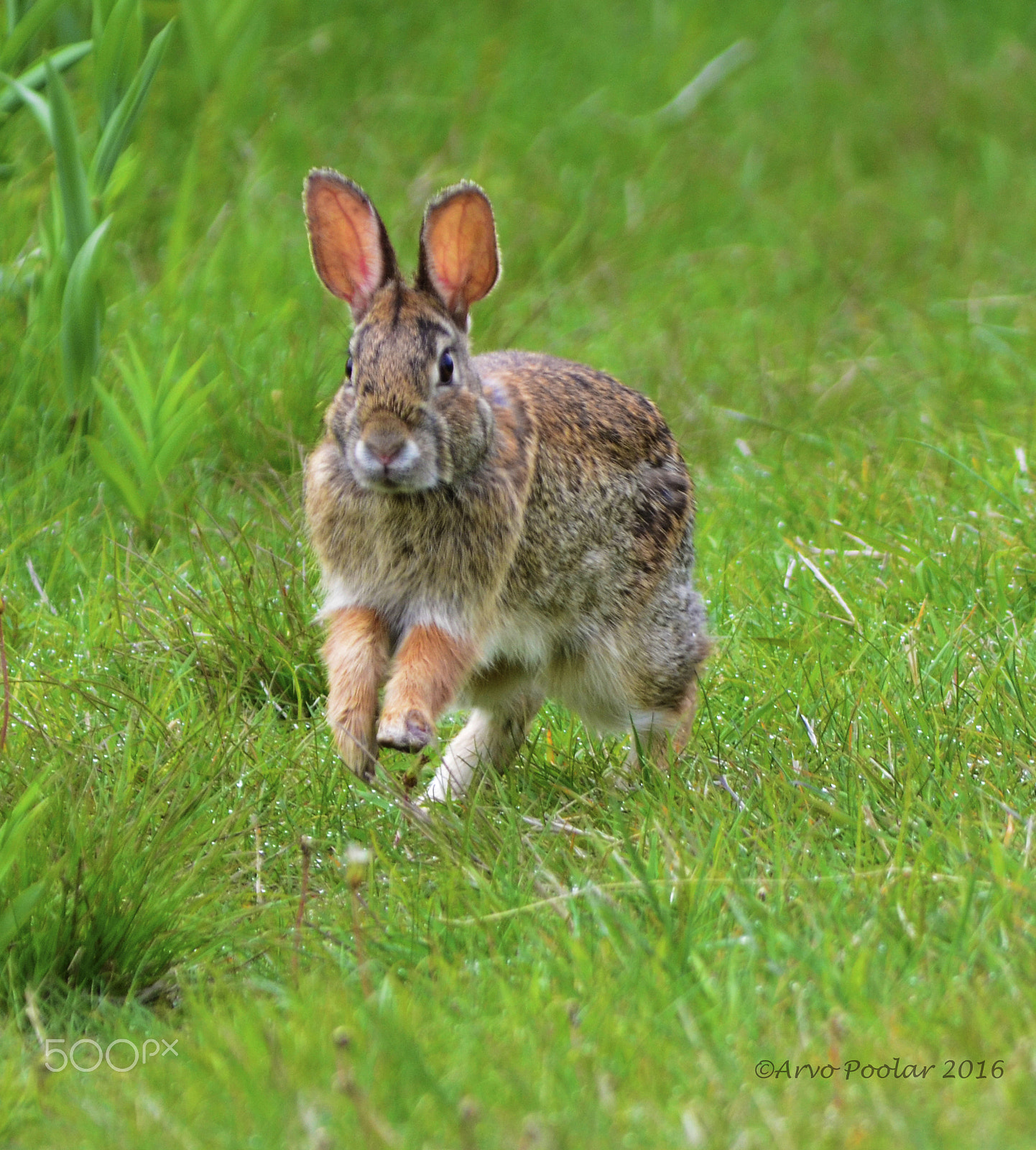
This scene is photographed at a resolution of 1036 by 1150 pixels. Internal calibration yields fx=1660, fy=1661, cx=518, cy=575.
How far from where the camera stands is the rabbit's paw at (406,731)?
346 centimetres

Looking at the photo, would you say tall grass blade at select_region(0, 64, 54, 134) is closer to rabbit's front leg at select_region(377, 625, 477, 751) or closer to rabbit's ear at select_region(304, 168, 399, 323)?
rabbit's ear at select_region(304, 168, 399, 323)

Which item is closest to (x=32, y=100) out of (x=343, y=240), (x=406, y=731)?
(x=343, y=240)

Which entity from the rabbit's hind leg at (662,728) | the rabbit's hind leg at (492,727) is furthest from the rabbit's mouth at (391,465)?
the rabbit's hind leg at (662,728)

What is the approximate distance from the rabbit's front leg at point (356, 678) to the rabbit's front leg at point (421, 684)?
47 mm

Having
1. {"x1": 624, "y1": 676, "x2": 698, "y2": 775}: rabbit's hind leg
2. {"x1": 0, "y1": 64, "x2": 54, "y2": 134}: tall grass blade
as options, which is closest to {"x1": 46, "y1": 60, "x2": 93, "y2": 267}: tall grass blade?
{"x1": 0, "y1": 64, "x2": 54, "y2": 134}: tall grass blade

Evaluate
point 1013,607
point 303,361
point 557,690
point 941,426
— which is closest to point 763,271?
point 941,426

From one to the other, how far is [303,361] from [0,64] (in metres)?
1.31

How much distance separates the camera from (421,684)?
3643 mm

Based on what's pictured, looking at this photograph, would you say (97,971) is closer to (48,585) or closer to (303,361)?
(48,585)

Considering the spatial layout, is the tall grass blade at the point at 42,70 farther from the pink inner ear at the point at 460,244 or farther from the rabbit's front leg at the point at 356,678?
the rabbit's front leg at the point at 356,678

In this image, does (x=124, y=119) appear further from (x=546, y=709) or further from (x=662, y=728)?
(x=662, y=728)

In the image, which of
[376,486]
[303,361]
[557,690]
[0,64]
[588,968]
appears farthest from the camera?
[303,361]

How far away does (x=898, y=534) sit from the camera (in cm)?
496

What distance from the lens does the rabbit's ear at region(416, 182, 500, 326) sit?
12.5 ft
